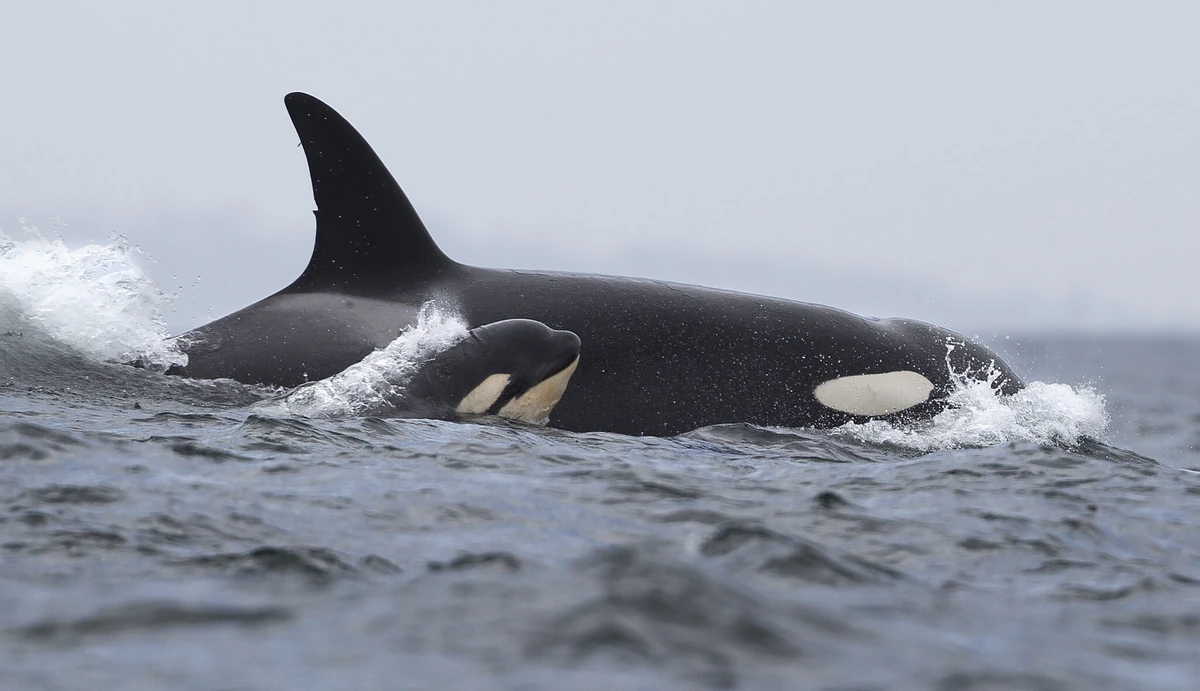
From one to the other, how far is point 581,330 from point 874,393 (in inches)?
106

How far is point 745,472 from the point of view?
782 centimetres

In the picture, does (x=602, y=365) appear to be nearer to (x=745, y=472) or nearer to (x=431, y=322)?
(x=431, y=322)

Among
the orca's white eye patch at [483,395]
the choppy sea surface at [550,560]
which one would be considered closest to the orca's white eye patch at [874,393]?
the choppy sea surface at [550,560]

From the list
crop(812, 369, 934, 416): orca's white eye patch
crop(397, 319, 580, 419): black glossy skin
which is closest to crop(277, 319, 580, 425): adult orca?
crop(397, 319, 580, 419): black glossy skin

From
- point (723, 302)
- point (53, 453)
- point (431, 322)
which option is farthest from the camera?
point (723, 302)

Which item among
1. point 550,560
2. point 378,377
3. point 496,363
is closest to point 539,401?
point 496,363

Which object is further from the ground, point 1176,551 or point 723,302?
point 723,302

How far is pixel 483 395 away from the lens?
977 centimetres

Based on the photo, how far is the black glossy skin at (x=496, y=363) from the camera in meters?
9.69

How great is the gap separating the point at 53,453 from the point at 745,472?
3.94 meters

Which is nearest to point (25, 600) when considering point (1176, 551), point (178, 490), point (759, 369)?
point (178, 490)

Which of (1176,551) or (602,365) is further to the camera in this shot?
(602,365)

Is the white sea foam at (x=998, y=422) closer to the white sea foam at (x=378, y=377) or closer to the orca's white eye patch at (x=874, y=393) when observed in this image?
the orca's white eye patch at (x=874, y=393)

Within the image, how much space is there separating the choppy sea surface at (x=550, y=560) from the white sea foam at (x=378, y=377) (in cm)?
12
